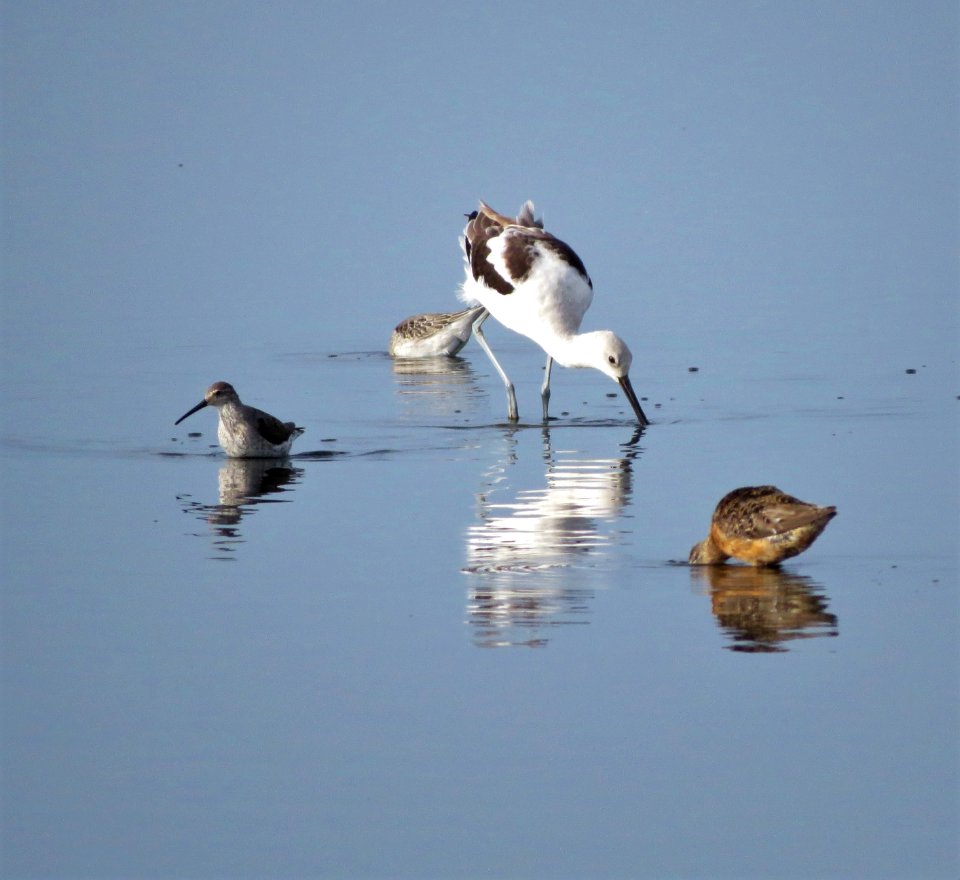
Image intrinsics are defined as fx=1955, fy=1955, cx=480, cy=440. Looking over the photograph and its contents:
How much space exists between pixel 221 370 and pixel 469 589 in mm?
11142

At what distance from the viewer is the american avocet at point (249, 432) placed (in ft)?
45.3

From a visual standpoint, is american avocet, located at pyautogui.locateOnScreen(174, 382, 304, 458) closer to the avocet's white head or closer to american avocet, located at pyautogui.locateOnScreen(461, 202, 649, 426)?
american avocet, located at pyautogui.locateOnScreen(461, 202, 649, 426)

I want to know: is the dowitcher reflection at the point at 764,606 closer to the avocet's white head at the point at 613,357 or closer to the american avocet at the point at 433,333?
the avocet's white head at the point at 613,357

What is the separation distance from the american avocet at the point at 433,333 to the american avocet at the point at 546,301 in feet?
14.1

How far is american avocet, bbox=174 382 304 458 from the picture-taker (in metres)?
13.8

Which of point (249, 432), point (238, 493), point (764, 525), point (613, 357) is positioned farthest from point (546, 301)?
point (764, 525)

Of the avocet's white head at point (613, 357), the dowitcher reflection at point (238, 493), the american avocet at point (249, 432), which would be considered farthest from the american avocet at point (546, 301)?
the dowitcher reflection at point (238, 493)

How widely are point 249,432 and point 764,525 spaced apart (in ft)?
17.2

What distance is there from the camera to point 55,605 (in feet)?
31.5

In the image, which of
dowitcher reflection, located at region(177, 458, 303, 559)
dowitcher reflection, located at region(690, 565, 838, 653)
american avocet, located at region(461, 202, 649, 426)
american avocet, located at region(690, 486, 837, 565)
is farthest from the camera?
american avocet, located at region(461, 202, 649, 426)

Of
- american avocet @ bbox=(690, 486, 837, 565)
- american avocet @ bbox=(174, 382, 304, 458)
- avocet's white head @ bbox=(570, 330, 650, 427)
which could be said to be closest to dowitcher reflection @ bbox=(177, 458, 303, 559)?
american avocet @ bbox=(174, 382, 304, 458)

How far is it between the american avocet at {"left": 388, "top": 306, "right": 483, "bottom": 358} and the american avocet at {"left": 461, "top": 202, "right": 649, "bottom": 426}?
4.28 metres

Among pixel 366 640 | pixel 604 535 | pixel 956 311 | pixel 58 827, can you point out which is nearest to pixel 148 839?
pixel 58 827

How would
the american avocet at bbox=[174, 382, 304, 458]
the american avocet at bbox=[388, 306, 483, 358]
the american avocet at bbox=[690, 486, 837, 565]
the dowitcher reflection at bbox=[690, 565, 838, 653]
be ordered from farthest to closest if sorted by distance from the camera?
the american avocet at bbox=[388, 306, 483, 358] < the american avocet at bbox=[174, 382, 304, 458] < the american avocet at bbox=[690, 486, 837, 565] < the dowitcher reflection at bbox=[690, 565, 838, 653]
